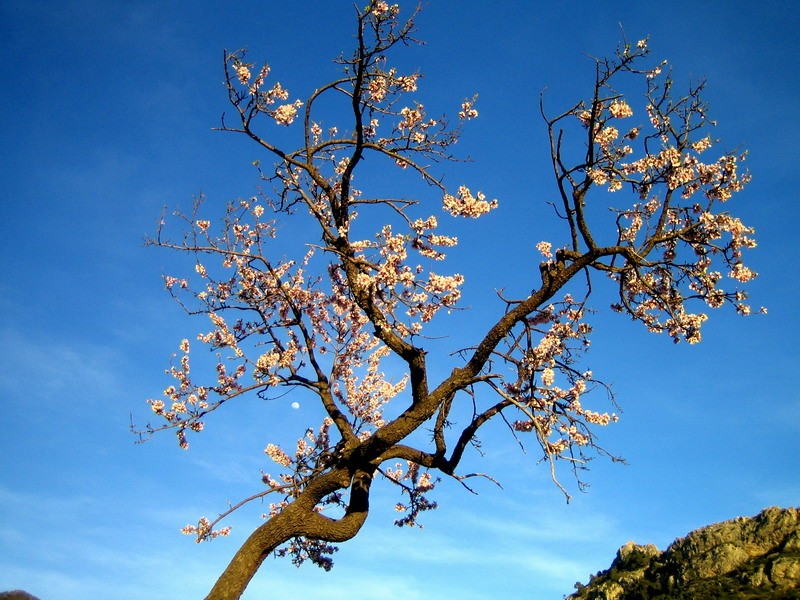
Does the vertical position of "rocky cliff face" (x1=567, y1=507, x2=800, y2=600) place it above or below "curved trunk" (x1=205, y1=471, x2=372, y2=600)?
above

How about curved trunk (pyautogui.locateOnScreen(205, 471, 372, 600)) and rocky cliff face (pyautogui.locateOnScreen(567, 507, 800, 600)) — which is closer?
curved trunk (pyautogui.locateOnScreen(205, 471, 372, 600))

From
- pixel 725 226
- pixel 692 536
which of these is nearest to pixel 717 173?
pixel 725 226

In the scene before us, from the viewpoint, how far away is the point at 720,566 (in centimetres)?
8788

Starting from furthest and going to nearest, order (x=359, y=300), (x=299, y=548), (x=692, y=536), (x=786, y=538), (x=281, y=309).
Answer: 1. (x=692, y=536)
2. (x=786, y=538)
3. (x=281, y=309)
4. (x=299, y=548)
5. (x=359, y=300)

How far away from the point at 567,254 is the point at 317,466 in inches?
230

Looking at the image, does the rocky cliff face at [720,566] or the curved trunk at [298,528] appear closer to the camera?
the curved trunk at [298,528]

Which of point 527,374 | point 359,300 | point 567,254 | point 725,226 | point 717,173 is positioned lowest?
point 527,374

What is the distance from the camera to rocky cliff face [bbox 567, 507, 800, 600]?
247 feet

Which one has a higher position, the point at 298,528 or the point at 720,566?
the point at 720,566

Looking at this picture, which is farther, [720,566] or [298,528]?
[720,566]

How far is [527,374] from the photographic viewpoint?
954cm

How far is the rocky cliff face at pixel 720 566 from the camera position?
7531cm

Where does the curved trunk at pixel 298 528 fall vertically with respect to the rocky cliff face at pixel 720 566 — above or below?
below

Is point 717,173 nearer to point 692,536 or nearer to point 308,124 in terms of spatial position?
point 308,124
